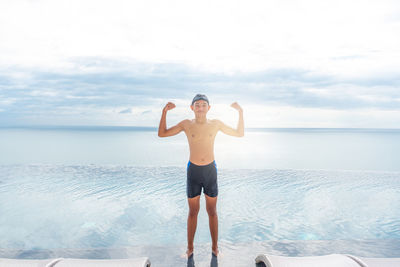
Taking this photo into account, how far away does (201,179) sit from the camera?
8.50 ft

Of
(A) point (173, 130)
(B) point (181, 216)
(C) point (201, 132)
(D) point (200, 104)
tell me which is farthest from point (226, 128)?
A: (B) point (181, 216)

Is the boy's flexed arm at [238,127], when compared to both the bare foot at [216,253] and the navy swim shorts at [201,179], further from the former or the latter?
the bare foot at [216,253]

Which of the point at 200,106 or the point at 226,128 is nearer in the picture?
the point at 200,106

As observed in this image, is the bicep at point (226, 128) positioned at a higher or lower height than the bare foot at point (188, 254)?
higher

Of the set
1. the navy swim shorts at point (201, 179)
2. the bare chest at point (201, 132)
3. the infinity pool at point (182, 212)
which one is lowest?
the infinity pool at point (182, 212)

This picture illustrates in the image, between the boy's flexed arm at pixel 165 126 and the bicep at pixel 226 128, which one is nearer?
the boy's flexed arm at pixel 165 126

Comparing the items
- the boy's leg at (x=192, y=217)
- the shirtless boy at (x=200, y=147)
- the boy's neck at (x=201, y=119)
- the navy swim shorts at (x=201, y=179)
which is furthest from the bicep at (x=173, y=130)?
the boy's leg at (x=192, y=217)

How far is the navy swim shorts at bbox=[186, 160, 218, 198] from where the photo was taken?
8.50ft

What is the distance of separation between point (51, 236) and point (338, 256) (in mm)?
4051

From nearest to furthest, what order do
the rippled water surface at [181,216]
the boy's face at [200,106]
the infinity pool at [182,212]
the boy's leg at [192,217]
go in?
the boy's face at [200,106] < the boy's leg at [192,217] < the rippled water surface at [181,216] < the infinity pool at [182,212]

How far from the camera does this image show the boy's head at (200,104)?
2.53 meters

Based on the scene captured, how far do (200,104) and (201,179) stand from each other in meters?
0.72

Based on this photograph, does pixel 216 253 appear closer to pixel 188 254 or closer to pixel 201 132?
pixel 188 254

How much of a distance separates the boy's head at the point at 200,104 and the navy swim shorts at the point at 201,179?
1.76 feet
